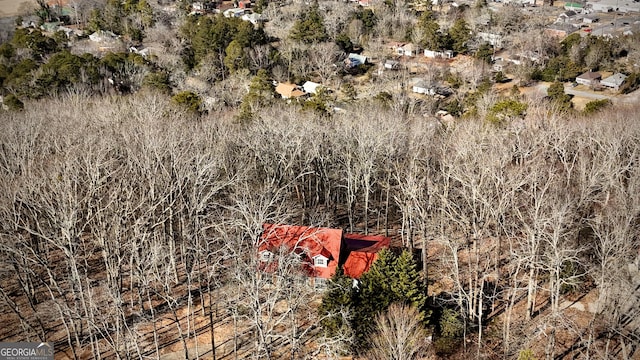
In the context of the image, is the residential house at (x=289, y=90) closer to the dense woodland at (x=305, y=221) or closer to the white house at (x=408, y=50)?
the dense woodland at (x=305, y=221)

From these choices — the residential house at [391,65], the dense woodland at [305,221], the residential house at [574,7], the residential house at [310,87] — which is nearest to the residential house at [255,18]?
the residential house at [310,87]

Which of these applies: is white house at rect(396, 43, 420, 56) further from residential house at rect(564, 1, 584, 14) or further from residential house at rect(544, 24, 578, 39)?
residential house at rect(564, 1, 584, 14)

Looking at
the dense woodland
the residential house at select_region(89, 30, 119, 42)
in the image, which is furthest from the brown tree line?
the residential house at select_region(89, 30, 119, 42)

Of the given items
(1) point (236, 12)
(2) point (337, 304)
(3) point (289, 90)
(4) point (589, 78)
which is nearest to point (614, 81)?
(4) point (589, 78)

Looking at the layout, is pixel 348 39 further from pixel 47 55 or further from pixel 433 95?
pixel 47 55

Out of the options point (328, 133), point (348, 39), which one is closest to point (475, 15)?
point (348, 39)

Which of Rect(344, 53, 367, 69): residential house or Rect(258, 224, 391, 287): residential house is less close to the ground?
Rect(344, 53, 367, 69): residential house
